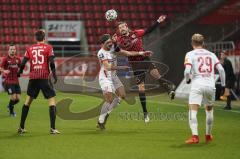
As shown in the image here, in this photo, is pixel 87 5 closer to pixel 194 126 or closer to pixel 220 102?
pixel 220 102

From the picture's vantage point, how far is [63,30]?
35281 mm

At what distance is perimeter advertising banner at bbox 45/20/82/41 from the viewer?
35.1 metres

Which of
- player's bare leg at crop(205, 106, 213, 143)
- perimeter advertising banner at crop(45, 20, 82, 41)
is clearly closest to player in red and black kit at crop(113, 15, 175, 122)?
player's bare leg at crop(205, 106, 213, 143)

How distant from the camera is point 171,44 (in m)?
35.1

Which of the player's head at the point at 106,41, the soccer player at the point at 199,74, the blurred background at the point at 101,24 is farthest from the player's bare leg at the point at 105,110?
the blurred background at the point at 101,24

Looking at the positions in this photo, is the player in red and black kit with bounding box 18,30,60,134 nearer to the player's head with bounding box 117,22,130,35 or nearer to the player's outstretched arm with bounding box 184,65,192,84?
the player's head with bounding box 117,22,130,35

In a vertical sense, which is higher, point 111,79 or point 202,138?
point 111,79

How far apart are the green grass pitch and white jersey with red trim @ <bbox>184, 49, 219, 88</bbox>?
1.19 meters

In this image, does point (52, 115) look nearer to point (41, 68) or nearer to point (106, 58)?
point (41, 68)

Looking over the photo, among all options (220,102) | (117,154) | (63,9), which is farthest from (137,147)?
(63,9)

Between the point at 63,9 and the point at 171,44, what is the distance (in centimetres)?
727

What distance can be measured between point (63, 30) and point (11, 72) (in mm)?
16733

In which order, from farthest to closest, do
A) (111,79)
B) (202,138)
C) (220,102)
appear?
(220,102) < (111,79) < (202,138)

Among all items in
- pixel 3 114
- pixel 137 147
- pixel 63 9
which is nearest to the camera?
pixel 137 147
